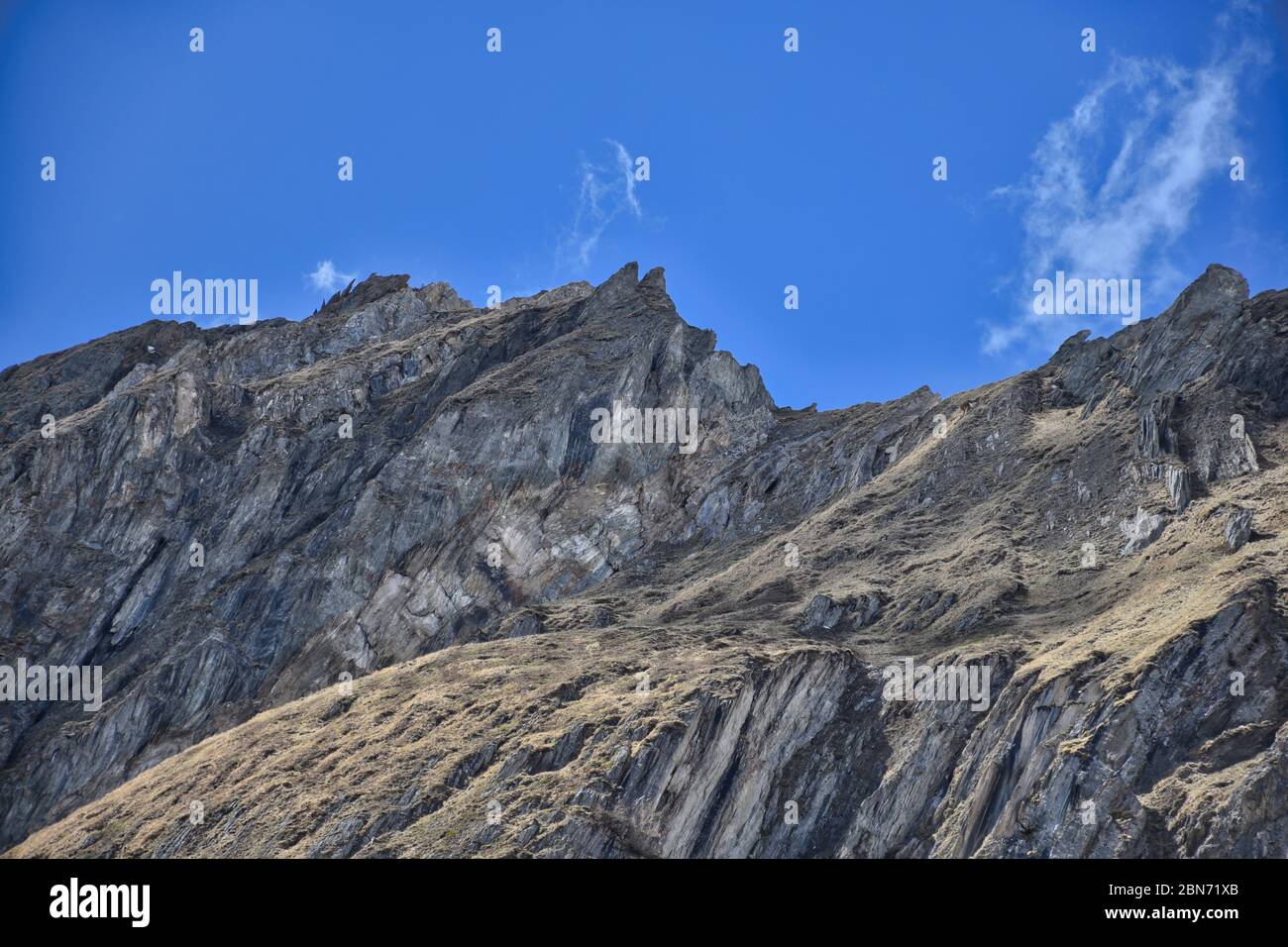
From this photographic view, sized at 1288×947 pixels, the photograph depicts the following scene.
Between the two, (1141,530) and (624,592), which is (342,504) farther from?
(1141,530)

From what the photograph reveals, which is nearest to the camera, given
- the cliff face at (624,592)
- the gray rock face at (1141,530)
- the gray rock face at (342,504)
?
the cliff face at (624,592)

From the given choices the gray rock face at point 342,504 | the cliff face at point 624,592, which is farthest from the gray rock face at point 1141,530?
the gray rock face at point 342,504

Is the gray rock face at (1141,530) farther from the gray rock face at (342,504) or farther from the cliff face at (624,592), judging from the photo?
the gray rock face at (342,504)

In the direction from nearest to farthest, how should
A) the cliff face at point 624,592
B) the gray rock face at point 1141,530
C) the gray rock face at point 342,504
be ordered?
the cliff face at point 624,592, the gray rock face at point 1141,530, the gray rock face at point 342,504

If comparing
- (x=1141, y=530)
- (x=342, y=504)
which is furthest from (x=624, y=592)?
(x=1141, y=530)

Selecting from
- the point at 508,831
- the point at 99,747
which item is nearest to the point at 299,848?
Answer: the point at 508,831

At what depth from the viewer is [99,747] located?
248 ft

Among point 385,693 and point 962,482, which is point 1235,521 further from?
point 385,693

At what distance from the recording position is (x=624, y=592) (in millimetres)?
81188

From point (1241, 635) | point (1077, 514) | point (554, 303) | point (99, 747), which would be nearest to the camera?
point (1241, 635)

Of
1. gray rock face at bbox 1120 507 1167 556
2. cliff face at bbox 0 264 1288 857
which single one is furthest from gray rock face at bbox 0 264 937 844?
gray rock face at bbox 1120 507 1167 556

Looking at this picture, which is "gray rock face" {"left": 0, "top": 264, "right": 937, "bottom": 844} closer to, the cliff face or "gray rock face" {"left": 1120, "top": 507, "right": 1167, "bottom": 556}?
the cliff face

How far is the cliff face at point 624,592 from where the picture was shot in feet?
155
